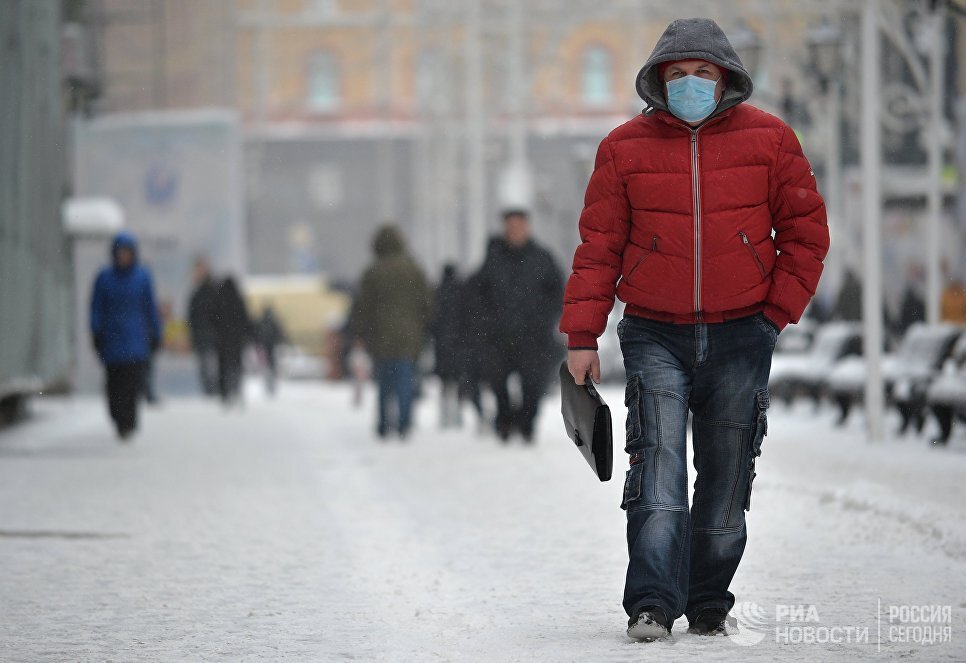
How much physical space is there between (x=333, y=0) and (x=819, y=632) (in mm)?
84286

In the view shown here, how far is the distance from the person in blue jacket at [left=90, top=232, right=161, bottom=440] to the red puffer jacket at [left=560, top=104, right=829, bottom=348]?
1116cm

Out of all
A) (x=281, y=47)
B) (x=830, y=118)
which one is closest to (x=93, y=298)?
(x=830, y=118)

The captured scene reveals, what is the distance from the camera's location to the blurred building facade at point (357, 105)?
1795 inches

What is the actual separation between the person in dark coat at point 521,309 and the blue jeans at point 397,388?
177 cm

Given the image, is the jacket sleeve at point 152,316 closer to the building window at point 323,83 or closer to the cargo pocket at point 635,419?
the cargo pocket at point 635,419

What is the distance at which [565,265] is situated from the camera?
202 feet

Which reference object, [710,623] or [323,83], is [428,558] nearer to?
[710,623]

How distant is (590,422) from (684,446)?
0.93 feet

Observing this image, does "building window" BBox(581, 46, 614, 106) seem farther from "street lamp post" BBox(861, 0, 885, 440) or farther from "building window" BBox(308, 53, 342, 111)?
"street lamp post" BBox(861, 0, 885, 440)

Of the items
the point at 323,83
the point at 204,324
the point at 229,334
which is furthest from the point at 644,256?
the point at 323,83

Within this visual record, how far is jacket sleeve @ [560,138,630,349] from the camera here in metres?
6.31

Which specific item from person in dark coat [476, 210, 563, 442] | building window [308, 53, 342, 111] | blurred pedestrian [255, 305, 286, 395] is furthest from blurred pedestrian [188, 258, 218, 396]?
building window [308, 53, 342, 111]

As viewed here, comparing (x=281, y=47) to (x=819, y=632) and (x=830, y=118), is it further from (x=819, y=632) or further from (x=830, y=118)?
(x=819, y=632)

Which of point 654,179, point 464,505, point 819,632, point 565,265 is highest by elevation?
point 654,179
